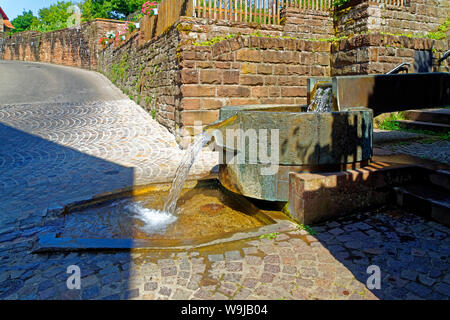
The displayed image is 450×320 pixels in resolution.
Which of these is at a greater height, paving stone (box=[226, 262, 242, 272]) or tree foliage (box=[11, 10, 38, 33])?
tree foliage (box=[11, 10, 38, 33])

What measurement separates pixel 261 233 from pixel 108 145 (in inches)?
218

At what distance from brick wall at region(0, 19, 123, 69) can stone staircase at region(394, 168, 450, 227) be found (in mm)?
24049

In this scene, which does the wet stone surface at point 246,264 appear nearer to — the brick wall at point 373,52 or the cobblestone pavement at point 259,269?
the cobblestone pavement at point 259,269

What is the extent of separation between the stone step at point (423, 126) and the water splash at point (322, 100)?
3.83 metres

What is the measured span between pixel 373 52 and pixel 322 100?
3875 mm

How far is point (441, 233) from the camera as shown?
3158 millimetres

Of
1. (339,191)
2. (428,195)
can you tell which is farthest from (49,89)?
(428,195)

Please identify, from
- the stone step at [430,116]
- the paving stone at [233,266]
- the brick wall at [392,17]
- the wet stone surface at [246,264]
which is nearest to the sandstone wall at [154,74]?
the wet stone surface at [246,264]

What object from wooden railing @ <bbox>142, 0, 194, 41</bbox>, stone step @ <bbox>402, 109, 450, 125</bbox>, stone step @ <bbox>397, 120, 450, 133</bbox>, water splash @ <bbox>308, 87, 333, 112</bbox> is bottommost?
stone step @ <bbox>397, 120, 450, 133</bbox>

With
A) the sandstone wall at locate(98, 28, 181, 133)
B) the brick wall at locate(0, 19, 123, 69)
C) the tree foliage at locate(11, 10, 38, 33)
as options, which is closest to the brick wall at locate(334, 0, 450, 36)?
the sandstone wall at locate(98, 28, 181, 133)

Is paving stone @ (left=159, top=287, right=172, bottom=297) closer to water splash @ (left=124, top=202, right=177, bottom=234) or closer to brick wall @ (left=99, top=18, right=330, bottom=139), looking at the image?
water splash @ (left=124, top=202, right=177, bottom=234)

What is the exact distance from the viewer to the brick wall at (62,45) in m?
24.0

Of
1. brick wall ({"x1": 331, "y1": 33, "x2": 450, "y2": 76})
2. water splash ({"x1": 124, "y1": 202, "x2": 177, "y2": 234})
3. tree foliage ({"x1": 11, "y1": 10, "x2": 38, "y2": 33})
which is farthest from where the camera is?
tree foliage ({"x1": 11, "y1": 10, "x2": 38, "y2": 33})

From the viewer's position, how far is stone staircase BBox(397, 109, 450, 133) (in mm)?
7422
